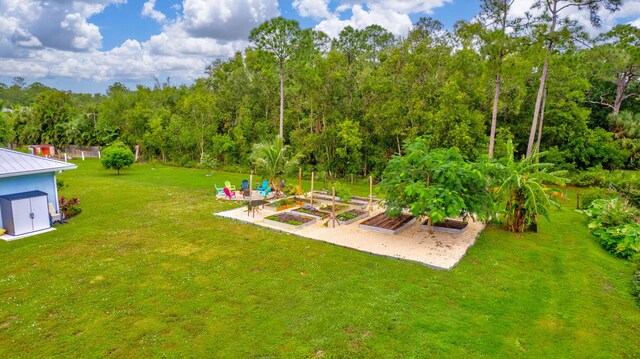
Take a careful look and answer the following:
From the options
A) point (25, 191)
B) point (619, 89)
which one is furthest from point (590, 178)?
point (25, 191)

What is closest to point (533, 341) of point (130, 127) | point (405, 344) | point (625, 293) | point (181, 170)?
point (405, 344)

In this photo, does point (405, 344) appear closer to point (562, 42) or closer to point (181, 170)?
point (562, 42)

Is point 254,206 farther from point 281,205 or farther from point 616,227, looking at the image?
point 616,227

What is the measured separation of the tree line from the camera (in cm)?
1585

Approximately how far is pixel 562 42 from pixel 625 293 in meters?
11.6

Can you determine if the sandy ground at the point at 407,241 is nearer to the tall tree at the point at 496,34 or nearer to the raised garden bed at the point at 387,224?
the raised garden bed at the point at 387,224

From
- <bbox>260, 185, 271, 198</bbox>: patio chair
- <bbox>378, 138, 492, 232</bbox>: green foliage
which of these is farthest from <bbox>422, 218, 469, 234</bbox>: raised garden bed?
<bbox>260, 185, 271, 198</bbox>: patio chair

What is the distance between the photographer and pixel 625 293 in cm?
837

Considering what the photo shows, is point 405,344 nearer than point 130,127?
Yes

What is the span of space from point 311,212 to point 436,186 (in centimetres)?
578

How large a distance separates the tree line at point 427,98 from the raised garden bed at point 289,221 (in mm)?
5862

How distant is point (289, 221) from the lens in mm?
13445

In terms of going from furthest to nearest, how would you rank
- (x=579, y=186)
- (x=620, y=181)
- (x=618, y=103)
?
(x=618, y=103), (x=579, y=186), (x=620, y=181)

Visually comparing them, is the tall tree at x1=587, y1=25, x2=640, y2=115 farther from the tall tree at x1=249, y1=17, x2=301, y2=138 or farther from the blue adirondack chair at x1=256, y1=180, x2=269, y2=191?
the blue adirondack chair at x1=256, y1=180, x2=269, y2=191
